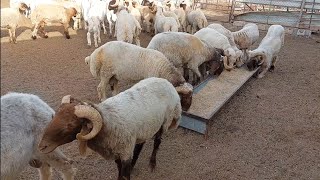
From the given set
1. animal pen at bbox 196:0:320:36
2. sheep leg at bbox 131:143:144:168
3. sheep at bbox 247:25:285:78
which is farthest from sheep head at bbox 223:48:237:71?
animal pen at bbox 196:0:320:36

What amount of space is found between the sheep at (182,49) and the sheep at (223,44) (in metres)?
0.87

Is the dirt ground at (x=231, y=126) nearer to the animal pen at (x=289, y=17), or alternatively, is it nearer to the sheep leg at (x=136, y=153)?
the sheep leg at (x=136, y=153)

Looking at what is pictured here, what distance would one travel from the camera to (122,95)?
433cm

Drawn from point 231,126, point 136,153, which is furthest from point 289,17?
point 136,153

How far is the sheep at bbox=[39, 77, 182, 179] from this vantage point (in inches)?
131

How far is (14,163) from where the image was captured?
3.10m

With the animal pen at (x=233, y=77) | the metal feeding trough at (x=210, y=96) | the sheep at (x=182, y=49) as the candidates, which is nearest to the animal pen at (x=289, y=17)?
the animal pen at (x=233, y=77)

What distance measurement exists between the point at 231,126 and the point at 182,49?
6.69 feet

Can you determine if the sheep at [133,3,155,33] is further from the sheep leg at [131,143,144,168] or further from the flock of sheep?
the sheep leg at [131,143,144,168]

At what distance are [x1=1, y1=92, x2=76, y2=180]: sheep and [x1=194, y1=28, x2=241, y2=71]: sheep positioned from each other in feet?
19.1

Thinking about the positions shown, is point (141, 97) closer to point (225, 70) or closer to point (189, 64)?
point (189, 64)

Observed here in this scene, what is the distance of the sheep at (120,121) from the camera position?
333cm

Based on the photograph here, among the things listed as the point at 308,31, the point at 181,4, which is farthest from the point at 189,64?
the point at 308,31

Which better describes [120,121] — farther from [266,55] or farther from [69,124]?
[266,55]
